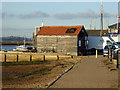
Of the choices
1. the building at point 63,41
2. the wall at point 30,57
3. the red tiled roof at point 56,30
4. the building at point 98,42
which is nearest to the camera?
the wall at point 30,57

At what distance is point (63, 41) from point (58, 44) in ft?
3.87

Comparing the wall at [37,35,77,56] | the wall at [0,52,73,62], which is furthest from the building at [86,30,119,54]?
the wall at [0,52,73,62]

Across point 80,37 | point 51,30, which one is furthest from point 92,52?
point 51,30

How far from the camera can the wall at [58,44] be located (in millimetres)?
42344

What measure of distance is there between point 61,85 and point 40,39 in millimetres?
31829

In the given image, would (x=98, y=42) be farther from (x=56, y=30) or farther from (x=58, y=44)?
(x=58, y=44)

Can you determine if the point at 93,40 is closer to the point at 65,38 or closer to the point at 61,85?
the point at 65,38

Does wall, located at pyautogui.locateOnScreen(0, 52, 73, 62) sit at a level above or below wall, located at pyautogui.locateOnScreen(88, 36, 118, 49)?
below

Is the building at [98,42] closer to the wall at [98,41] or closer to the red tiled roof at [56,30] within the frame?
the wall at [98,41]

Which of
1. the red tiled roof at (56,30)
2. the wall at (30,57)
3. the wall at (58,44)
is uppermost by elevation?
the red tiled roof at (56,30)

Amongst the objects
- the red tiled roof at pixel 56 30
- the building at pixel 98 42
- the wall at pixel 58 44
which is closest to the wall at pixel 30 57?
the wall at pixel 58 44

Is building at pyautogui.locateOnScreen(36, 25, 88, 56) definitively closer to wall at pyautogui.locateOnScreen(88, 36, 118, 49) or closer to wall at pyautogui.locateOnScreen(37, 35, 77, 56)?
wall at pyautogui.locateOnScreen(37, 35, 77, 56)

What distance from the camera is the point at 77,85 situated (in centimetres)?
1313

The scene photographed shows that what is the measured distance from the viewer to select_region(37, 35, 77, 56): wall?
4234 centimetres
